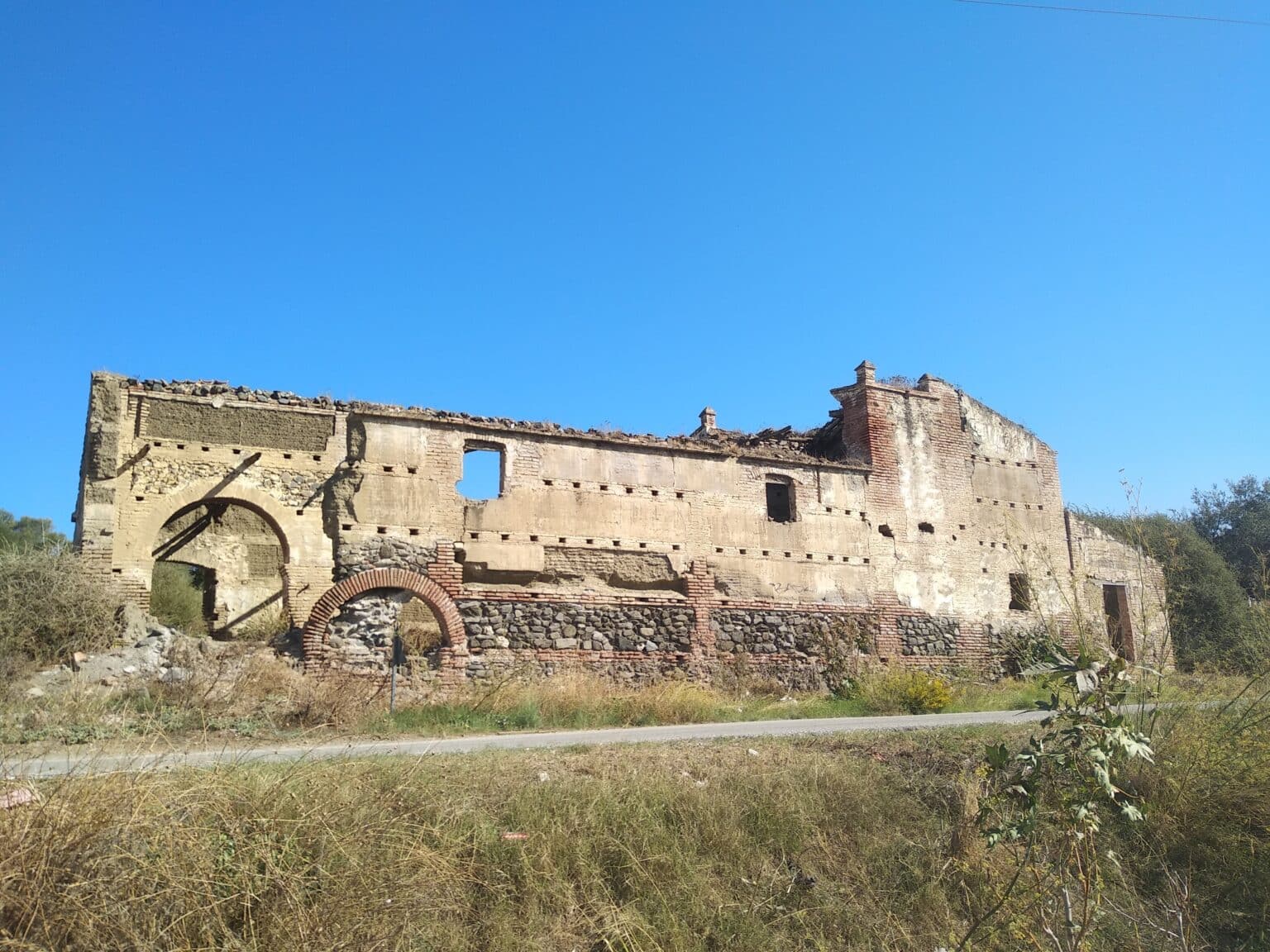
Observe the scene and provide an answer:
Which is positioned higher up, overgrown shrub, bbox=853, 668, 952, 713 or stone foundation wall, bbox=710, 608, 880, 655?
stone foundation wall, bbox=710, 608, 880, 655

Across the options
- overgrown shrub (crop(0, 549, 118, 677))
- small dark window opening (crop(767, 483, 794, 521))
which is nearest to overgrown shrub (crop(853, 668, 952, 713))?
small dark window opening (crop(767, 483, 794, 521))

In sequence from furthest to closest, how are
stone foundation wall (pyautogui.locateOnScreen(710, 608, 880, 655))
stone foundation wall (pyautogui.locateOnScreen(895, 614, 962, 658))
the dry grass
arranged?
stone foundation wall (pyautogui.locateOnScreen(895, 614, 962, 658))
stone foundation wall (pyautogui.locateOnScreen(710, 608, 880, 655))
the dry grass

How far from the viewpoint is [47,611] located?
13352 millimetres

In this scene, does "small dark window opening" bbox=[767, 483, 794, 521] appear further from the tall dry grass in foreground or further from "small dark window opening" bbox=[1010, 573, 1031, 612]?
the tall dry grass in foreground

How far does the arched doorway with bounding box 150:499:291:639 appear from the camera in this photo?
68.1 feet

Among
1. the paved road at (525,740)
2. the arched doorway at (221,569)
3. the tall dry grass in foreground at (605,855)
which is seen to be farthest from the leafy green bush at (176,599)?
the tall dry grass in foreground at (605,855)

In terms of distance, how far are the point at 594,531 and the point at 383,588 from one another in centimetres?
385

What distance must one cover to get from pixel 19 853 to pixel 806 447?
60.6 ft

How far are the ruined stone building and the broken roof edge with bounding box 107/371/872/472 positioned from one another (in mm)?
45

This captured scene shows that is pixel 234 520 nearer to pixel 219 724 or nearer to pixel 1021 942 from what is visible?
pixel 219 724

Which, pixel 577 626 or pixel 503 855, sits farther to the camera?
pixel 577 626

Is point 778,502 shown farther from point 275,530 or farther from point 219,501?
point 219,501

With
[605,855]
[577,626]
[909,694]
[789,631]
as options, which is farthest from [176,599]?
[605,855]

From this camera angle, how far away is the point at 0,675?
12.0m
